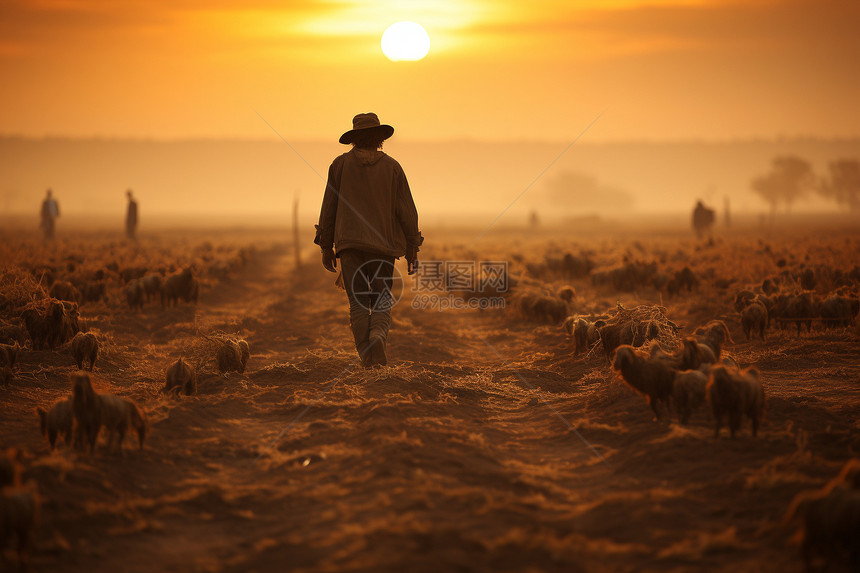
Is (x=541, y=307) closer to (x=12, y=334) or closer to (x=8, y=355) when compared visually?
(x=12, y=334)

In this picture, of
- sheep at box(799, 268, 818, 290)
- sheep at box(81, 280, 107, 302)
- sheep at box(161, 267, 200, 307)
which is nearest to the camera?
sheep at box(81, 280, 107, 302)

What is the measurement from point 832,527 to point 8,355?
8.24 metres

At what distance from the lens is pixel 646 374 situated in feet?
20.6

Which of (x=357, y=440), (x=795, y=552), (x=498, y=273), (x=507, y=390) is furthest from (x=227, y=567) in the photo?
(x=498, y=273)

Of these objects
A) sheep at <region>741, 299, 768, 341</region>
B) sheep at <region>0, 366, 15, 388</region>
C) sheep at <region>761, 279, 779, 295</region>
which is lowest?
sheep at <region>0, 366, 15, 388</region>

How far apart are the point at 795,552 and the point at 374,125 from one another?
5.87m

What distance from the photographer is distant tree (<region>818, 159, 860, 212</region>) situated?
12150cm

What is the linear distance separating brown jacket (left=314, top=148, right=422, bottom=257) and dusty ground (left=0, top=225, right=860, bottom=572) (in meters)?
1.54

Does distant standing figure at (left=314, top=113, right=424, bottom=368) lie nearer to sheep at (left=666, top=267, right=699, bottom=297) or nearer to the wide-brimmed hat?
the wide-brimmed hat

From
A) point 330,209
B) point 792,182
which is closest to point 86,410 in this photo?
point 330,209

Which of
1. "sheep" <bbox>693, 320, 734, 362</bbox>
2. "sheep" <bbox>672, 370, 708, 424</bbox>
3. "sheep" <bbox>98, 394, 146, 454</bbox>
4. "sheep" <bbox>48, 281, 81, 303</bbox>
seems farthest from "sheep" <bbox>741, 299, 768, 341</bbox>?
"sheep" <bbox>48, 281, 81, 303</bbox>

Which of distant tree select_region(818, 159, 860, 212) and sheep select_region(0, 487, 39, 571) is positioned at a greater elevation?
distant tree select_region(818, 159, 860, 212)

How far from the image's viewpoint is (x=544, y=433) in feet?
21.6

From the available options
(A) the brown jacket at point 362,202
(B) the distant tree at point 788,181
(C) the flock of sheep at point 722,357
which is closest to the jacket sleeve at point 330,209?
(A) the brown jacket at point 362,202
